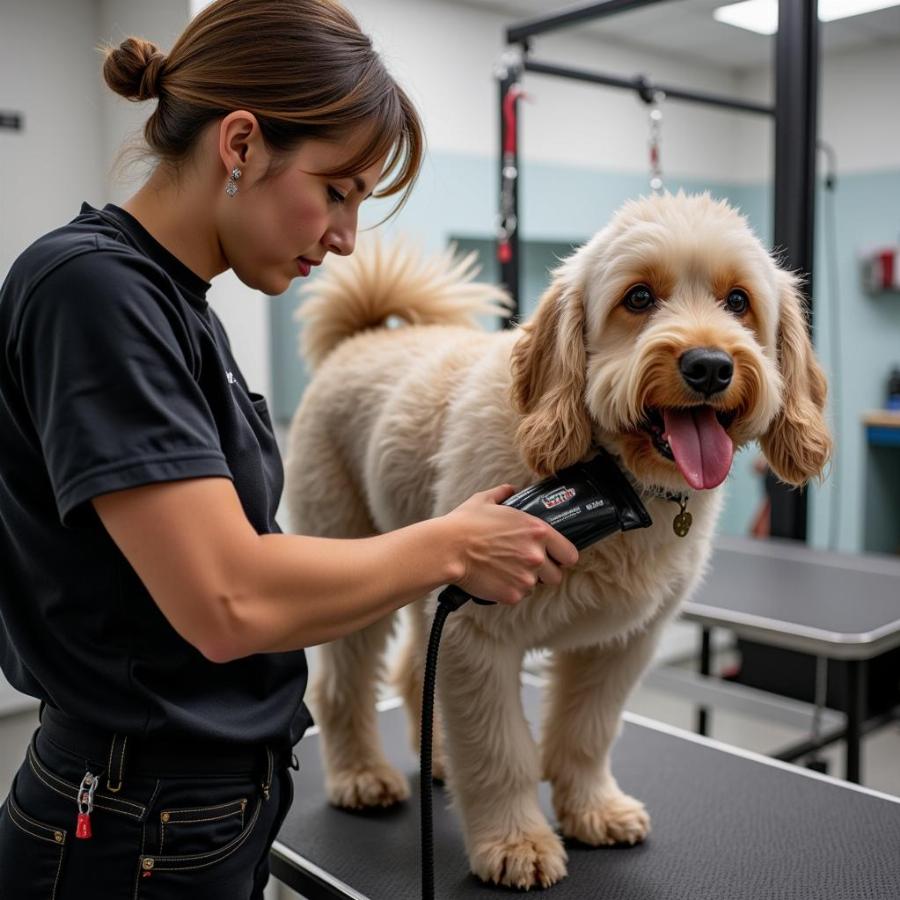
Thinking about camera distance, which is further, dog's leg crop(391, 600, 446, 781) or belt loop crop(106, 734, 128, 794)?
dog's leg crop(391, 600, 446, 781)

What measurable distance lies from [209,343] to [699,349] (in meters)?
0.50

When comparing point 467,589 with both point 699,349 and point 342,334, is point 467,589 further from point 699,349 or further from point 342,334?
point 342,334

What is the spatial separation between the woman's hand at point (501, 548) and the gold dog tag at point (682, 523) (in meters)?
0.24

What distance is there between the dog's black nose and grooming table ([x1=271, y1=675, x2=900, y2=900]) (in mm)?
648

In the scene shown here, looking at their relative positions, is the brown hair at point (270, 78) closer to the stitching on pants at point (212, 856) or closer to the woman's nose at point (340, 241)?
the woman's nose at point (340, 241)

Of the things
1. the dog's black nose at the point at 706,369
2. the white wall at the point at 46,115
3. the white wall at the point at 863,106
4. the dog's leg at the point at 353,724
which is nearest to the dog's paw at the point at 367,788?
the dog's leg at the point at 353,724

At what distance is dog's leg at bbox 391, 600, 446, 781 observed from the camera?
1.51 metres

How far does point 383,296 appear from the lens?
1816 mm

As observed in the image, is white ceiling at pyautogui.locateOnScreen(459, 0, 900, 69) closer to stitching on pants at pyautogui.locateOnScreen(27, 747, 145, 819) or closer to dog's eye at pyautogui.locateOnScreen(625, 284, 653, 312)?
dog's eye at pyautogui.locateOnScreen(625, 284, 653, 312)

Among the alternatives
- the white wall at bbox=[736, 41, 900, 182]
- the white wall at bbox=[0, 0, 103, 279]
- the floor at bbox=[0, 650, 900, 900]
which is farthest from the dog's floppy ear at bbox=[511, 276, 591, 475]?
the white wall at bbox=[736, 41, 900, 182]

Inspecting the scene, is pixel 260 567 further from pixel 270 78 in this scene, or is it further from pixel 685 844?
pixel 685 844

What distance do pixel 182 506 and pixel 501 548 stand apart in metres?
0.34

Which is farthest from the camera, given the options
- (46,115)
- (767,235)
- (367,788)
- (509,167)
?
(767,235)

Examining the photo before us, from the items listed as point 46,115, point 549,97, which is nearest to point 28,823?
point 46,115
